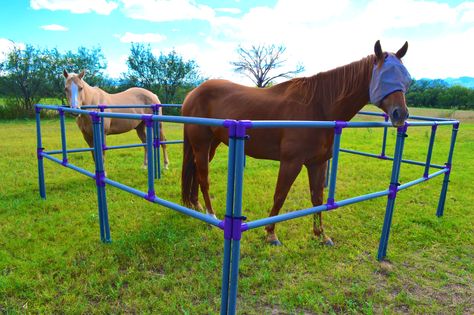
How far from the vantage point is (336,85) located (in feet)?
9.77

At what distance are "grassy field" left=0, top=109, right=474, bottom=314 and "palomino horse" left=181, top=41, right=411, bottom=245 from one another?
1.51 feet

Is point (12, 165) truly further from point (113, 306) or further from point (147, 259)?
point (113, 306)

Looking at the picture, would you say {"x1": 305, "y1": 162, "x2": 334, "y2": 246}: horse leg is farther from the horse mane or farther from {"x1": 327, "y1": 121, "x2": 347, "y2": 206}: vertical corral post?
{"x1": 327, "y1": 121, "x2": 347, "y2": 206}: vertical corral post

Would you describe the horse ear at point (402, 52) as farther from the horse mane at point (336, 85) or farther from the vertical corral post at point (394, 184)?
the vertical corral post at point (394, 184)

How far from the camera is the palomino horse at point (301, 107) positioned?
2.48 meters

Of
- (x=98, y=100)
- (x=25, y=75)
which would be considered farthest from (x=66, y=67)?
(x=98, y=100)

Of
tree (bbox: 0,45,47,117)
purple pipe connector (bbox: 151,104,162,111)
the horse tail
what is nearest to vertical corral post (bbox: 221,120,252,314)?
the horse tail

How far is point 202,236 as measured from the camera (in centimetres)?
340

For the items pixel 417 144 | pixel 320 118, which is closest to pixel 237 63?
pixel 417 144

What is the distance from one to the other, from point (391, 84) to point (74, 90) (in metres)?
4.62

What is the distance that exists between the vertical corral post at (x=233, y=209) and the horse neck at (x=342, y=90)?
1.71m

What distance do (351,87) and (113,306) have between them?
270cm

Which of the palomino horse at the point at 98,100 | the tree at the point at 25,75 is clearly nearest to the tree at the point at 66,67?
the tree at the point at 25,75

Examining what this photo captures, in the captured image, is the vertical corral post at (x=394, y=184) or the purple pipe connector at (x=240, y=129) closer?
the purple pipe connector at (x=240, y=129)
